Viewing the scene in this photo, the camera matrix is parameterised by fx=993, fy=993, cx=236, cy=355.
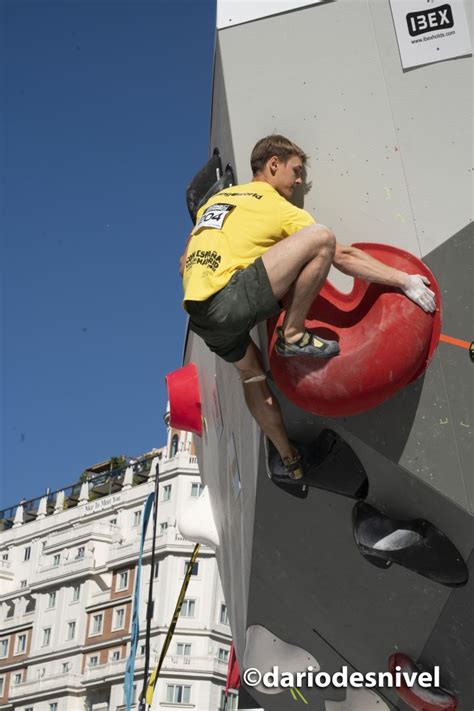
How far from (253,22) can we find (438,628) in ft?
12.7

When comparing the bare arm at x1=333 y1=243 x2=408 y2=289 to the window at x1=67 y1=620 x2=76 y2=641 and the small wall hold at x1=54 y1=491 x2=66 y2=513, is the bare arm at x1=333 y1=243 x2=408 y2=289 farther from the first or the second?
the small wall hold at x1=54 y1=491 x2=66 y2=513

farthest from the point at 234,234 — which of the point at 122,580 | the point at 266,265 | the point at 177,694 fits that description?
the point at 122,580

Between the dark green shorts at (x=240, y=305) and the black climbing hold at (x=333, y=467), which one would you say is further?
the black climbing hold at (x=333, y=467)

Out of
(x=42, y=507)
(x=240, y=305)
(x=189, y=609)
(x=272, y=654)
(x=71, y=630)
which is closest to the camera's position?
(x=240, y=305)

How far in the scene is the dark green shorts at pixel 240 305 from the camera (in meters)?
5.11

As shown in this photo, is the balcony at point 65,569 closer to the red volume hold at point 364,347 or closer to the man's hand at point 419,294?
the red volume hold at point 364,347

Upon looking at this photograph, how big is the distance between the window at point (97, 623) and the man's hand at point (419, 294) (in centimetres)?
5842

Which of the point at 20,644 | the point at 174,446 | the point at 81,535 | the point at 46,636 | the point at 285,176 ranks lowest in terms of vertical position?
the point at 285,176

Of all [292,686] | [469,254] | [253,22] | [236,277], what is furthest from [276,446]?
[292,686]

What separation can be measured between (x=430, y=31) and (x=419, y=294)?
153 cm

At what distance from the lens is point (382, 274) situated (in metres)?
5.27

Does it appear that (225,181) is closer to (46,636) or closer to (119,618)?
(119,618)

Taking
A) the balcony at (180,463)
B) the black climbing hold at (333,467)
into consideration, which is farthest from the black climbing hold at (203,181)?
the balcony at (180,463)

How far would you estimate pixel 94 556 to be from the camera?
6400 cm
